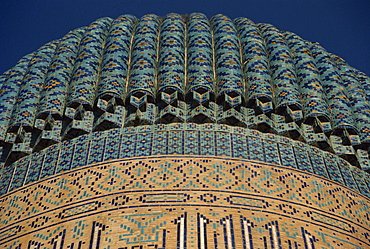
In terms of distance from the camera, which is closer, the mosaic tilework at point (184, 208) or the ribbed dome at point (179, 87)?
the mosaic tilework at point (184, 208)

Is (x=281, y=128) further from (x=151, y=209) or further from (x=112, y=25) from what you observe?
(x=112, y=25)

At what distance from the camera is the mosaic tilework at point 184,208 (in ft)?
17.7

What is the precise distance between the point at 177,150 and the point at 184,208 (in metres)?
0.80

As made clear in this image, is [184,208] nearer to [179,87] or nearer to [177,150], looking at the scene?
[177,150]

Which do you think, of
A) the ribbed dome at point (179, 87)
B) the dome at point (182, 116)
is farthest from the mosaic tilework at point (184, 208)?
the ribbed dome at point (179, 87)

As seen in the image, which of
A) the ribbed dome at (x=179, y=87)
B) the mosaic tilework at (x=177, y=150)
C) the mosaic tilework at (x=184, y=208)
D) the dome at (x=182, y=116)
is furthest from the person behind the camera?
the ribbed dome at (x=179, y=87)

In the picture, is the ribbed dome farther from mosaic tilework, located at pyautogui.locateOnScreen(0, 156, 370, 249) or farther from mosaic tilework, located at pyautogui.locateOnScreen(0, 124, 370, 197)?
mosaic tilework, located at pyautogui.locateOnScreen(0, 156, 370, 249)

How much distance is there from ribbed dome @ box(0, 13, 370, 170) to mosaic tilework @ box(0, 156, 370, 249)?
2.02 ft

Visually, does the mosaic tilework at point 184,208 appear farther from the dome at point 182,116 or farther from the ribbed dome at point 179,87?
the ribbed dome at point 179,87

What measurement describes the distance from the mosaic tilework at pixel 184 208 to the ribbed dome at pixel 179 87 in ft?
2.02

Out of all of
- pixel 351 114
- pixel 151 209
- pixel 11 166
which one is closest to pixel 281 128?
pixel 351 114

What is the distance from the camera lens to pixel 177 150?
6227mm

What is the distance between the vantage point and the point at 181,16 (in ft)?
27.9

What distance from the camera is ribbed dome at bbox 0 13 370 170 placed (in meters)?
6.66
